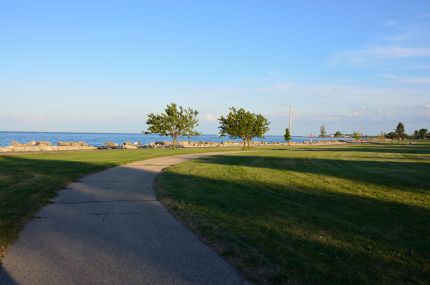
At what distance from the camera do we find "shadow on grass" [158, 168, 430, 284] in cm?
556

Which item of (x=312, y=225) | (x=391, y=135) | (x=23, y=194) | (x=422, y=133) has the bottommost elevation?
(x=312, y=225)

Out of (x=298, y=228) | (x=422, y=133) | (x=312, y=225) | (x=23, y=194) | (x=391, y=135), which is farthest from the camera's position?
(x=422, y=133)

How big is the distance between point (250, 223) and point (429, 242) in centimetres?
321

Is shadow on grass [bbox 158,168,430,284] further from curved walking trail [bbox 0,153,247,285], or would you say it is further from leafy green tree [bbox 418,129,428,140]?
leafy green tree [bbox 418,129,428,140]

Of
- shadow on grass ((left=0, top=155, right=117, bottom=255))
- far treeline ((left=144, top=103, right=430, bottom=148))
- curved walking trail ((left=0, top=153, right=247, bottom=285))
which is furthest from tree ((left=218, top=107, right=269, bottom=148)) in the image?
curved walking trail ((left=0, top=153, right=247, bottom=285))

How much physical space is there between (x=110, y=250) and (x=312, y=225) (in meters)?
4.04

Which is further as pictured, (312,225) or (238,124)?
(238,124)

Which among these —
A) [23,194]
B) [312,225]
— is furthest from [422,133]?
[23,194]

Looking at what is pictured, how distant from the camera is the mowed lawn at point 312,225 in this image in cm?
562

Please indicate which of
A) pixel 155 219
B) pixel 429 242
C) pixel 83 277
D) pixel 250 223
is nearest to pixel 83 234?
pixel 155 219

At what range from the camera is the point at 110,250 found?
636 cm

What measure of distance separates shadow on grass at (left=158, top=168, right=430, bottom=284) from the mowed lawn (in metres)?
0.01

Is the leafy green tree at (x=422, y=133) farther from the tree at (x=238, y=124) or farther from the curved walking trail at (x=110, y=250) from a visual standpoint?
the curved walking trail at (x=110, y=250)

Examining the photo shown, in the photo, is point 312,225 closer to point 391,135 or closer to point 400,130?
point 391,135
